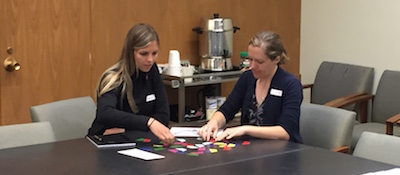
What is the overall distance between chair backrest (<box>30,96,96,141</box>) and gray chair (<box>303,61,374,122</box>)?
6.54 ft

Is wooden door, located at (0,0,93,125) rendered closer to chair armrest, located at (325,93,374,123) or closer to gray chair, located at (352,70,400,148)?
chair armrest, located at (325,93,374,123)

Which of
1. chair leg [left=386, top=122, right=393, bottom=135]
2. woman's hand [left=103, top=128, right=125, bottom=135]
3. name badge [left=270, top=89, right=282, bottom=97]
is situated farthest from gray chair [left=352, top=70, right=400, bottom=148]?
woman's hand [left=103, top=128, right=125, bottom=135]

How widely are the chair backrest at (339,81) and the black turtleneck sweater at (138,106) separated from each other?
2074 mm

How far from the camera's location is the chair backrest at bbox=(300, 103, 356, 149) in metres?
3.14

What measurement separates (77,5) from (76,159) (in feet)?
6.20

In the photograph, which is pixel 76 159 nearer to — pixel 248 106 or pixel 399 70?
pixel 248 106

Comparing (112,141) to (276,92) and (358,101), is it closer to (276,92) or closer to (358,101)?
(276,92)

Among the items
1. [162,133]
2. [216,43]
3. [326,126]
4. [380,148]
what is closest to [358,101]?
[216,43]

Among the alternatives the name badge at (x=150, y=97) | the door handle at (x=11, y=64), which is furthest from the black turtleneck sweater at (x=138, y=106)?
the door handle at (x=11, y=64)

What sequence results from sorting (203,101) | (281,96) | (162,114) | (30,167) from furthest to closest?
1. (203,101)
2. (162,114)
3. (281,96)
4. (30,167)

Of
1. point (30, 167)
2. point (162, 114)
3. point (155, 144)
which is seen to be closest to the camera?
point (30, 167)

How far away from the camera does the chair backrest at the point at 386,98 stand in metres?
4.40

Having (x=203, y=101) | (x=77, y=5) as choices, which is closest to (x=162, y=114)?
(x=77, y=5)

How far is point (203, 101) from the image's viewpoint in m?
4.77
